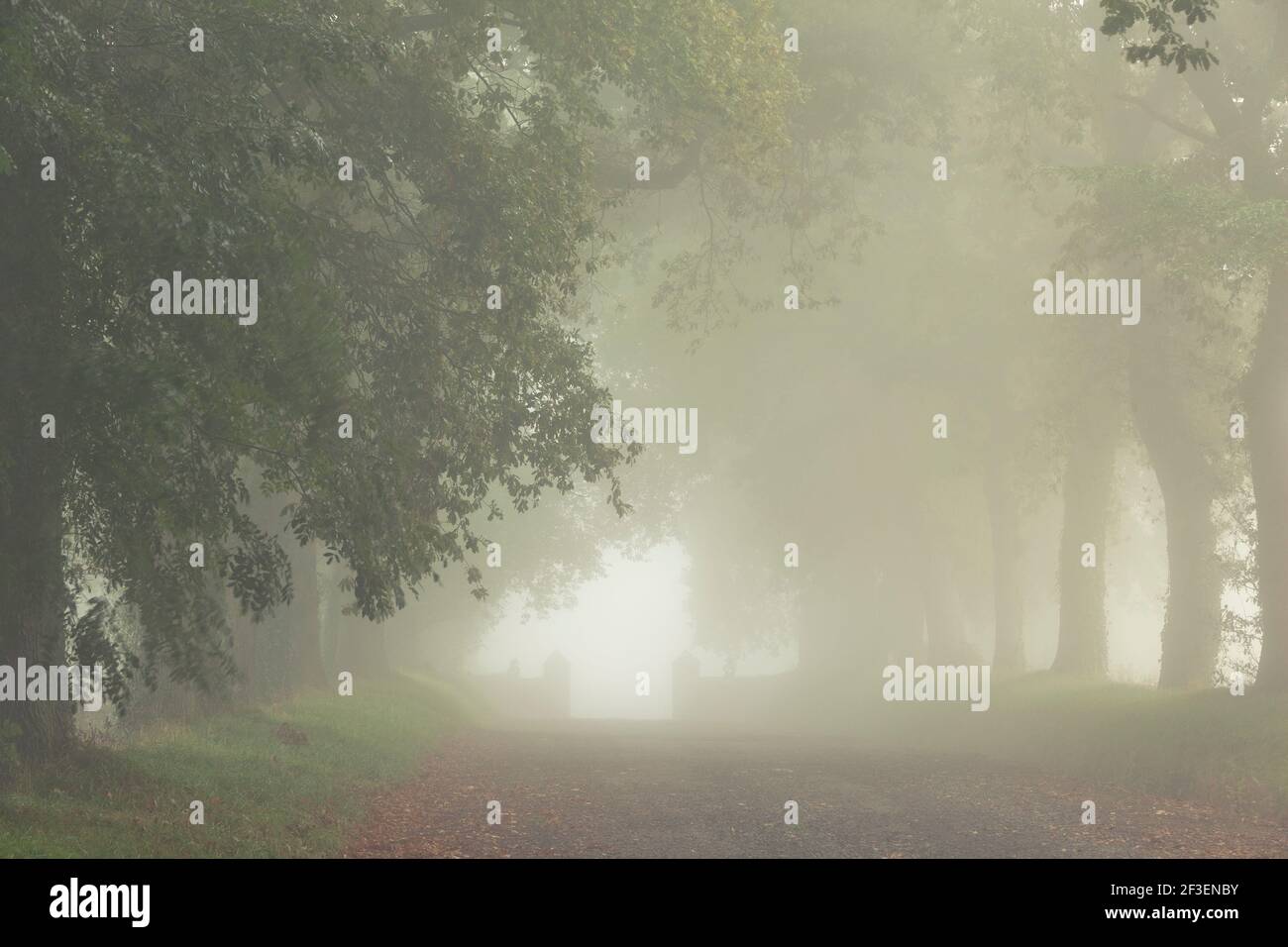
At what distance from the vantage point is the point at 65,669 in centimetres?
1231

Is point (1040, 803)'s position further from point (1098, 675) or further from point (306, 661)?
point (306, 661)

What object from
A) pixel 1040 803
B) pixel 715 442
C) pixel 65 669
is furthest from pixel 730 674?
pixel 65 669

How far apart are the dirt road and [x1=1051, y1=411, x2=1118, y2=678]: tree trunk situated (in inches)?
401

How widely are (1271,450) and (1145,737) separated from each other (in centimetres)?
517

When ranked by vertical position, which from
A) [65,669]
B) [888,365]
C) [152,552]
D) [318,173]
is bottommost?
[65,669]

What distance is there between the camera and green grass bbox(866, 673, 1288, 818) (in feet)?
55.6

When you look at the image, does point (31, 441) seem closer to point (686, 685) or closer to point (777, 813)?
point (777, 813)

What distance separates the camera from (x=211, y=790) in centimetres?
1345

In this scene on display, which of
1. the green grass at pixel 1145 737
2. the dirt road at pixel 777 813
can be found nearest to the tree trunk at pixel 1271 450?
the green grass at pixel 1145 737
